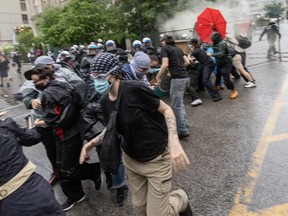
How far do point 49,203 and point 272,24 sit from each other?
38.8ft

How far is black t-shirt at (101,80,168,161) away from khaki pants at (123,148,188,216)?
0.24ft

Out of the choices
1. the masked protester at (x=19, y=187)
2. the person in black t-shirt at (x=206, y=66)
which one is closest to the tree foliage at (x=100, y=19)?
the person in black t-shirt at (x=206, y=66)

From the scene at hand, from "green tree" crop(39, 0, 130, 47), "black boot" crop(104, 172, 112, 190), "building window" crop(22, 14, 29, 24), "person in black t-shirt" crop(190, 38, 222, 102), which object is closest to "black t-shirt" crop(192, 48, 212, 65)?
"person in black t-shirt" crop(190, 38, 222, 102)

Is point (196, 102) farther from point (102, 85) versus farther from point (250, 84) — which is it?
point (102, 85)

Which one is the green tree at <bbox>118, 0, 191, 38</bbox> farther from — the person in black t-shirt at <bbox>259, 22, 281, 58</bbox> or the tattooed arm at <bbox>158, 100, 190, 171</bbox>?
the tattooed arm at <bbox>158, 100, 190, 171</bbox>

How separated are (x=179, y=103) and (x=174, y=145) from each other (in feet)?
9.92

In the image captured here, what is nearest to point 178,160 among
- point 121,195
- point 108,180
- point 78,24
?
point 121,195

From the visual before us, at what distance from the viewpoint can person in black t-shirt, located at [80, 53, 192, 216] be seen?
90.7 inches

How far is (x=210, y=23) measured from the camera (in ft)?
25.9

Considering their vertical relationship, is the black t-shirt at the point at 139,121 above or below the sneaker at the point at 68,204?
above

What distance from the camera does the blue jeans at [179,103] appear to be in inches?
202

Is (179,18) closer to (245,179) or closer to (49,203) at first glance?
(245,179)

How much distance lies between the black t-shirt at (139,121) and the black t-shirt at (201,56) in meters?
5.13

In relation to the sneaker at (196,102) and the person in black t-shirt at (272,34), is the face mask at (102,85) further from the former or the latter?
the person in black t-shirt at (272,34)
